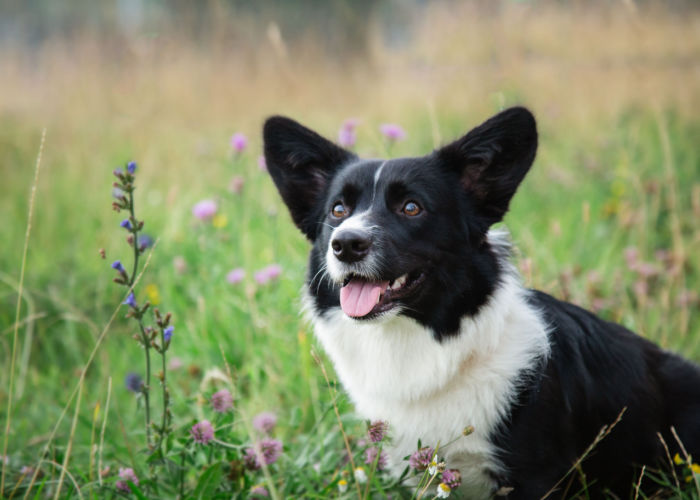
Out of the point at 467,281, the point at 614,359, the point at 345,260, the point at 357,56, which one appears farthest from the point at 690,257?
the point at 357,56

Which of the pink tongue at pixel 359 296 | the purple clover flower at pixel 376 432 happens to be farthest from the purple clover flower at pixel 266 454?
the pink tongue at pixel 359 296

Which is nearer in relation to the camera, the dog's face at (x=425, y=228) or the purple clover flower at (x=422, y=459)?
the purple clover flower at (x=422, y=459)

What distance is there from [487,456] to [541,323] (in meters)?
0.52

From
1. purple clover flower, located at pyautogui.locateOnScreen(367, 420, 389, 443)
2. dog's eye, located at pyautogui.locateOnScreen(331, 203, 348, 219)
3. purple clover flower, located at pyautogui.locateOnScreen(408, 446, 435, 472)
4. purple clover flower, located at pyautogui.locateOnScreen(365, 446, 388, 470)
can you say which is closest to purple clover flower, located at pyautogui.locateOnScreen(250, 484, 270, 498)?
purple clover flower, located at pyautogui.locateOnScreen(365, 446, 388, 470)

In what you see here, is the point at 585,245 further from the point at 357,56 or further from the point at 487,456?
the point at 357,56

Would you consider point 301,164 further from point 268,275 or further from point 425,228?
point 268,275

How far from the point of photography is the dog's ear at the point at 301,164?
2.63m

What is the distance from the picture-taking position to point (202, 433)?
214 centimetres

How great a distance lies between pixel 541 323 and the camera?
7.92 ft

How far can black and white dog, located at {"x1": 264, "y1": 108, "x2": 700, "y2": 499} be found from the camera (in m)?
2.23

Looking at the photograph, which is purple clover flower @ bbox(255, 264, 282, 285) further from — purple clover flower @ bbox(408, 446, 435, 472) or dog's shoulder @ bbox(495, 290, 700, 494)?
purple clover flower @ bbox(408, 446, 435, 472)

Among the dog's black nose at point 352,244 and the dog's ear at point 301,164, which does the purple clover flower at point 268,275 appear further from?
the dog's black nose at point 352,244

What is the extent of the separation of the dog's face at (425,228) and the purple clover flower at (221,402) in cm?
49

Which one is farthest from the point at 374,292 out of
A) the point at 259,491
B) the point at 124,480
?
the point at 124,480
